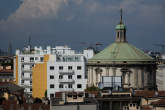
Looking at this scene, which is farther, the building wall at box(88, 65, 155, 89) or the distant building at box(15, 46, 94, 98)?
the distant building at box(15, 46, 94, 98)

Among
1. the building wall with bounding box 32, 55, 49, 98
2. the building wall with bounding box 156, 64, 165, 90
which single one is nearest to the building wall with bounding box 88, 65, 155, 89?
the building wall with bounding box 32, 55, 49, 98

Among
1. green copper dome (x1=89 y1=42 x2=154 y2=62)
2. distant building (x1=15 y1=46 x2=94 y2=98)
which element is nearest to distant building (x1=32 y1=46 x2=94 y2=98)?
distant building (x1=15 y1=46 x2=94 y2=98)

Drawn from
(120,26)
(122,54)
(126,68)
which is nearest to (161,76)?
(120,26)

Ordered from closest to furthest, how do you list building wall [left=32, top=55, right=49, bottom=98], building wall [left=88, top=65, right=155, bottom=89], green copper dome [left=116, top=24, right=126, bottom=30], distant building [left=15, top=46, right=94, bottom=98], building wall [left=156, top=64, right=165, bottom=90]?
building wall [left=88, top=65, right=155, bottom=89] < green copper dome [left=116, top=24, right=126, bottom=30] < distant building [left=15, top=46, right=94, bottom=98] < building wall [left=32, top=55, right=49, bottom=98] < building wall [left=156, top=64, right=165, bottom=90]

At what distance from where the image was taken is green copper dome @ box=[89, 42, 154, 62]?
112m

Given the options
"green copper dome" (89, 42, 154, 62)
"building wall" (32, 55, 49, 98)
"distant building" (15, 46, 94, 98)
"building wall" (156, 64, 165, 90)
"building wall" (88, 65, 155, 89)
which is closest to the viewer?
"building wall" (88, 65, 155, 89)

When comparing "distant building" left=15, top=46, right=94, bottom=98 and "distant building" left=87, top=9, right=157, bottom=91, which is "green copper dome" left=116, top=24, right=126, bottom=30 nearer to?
"distant building" left=87, top=9, right=157, bottom=91

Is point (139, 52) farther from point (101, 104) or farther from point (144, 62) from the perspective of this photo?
point (101, 104)

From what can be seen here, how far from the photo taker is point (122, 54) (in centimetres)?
11294

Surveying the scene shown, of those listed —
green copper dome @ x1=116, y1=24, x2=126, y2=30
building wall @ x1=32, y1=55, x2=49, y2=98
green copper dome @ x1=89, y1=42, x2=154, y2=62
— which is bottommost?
building wall @ x1=32, y1=55, x2=49, y2=98

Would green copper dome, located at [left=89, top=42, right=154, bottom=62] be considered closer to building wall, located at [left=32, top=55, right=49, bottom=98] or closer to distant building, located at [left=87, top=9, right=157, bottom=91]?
distant building, located at [left=87, top=9, right=157, bottom=91]

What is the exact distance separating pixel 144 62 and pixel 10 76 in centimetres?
7397

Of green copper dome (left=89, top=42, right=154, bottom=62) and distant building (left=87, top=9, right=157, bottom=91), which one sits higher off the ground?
green copper dome (left=89, top=42, right=154, bottom=62)

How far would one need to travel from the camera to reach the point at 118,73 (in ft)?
364
